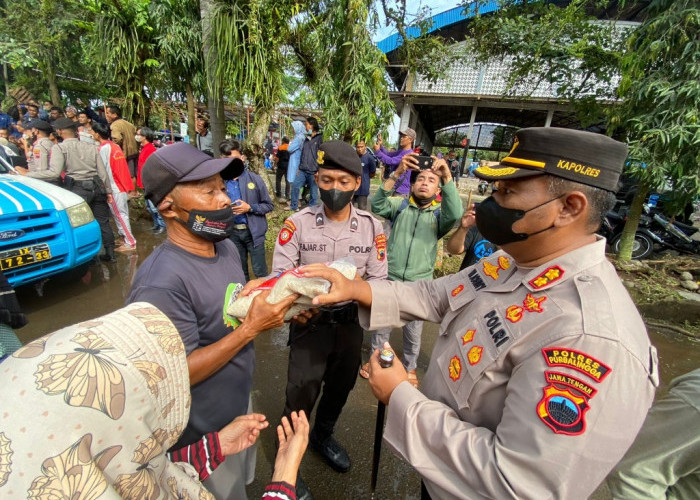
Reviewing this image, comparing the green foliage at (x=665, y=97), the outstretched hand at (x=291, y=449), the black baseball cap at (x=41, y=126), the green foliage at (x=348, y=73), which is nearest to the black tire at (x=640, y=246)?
the green foliage at (x=665, y=97)

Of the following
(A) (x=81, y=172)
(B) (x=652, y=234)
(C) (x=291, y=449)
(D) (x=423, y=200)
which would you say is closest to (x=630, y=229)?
(B) (x=652, y=234)

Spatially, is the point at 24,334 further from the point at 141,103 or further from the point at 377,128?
the point at 141,103

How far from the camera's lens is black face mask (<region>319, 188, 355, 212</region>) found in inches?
76.3

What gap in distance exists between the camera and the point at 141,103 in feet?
25.9

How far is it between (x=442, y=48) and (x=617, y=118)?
279 centimetres

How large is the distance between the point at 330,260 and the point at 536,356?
1.35 metres

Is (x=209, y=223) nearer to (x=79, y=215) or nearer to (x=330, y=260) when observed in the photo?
(x=330, y=260)

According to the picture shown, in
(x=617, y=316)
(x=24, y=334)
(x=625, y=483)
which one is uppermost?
(x=617, y=316)

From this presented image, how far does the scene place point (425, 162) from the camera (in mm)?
2574

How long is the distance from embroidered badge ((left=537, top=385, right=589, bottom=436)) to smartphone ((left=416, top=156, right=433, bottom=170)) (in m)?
2.10

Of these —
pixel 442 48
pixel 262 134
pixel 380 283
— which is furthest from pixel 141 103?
pixel 380 283

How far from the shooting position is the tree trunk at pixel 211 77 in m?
4.65

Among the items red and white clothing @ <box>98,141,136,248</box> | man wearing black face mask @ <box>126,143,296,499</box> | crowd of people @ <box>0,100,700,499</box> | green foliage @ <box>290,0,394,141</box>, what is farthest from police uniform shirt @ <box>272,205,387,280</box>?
red and white clothing @ <box>98,141,136,248</box>

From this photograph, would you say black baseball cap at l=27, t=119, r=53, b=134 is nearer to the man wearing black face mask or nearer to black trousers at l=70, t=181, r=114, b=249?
black trousers at l=70, t=181, r=114, b=249
